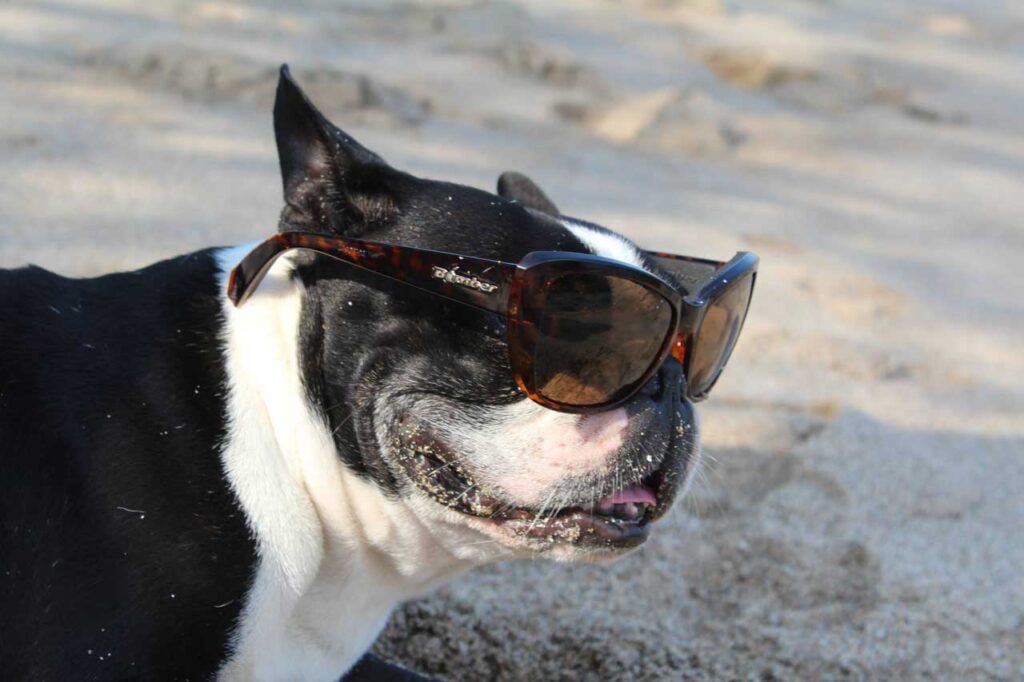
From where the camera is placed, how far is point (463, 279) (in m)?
1.82

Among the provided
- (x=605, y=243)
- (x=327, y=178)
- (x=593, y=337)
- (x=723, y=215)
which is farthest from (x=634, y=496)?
(x=723, y=215)

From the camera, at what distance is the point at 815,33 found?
7793 millimetres

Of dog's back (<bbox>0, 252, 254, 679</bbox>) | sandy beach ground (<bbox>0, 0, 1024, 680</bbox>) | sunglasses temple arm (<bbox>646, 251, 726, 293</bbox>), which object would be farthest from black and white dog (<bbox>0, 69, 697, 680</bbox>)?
sandy beach ground (<bbox>0, 0, 1024, 680</bbox>)

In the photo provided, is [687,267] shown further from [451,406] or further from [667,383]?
[451,406]

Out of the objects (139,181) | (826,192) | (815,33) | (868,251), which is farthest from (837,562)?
(815,33)

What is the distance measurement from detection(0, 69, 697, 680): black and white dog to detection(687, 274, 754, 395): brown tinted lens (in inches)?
4.0

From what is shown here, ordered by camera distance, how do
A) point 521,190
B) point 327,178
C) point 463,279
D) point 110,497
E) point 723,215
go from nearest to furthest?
point 110,497
point 463,279
point 327,178
point 521,190
point 723,215

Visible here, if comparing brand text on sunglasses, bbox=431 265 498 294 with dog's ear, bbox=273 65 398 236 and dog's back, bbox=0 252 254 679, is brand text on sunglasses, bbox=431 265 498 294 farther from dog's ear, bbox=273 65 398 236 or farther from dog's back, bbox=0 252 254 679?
dog's back, bbox=0 252 254 679

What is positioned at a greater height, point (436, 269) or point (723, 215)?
point (436, 269)

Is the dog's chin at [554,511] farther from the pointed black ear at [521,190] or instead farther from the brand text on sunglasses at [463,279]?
the pointed black ear at [521,190]

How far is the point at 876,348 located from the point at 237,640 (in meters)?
2.64

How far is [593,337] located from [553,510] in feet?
0.90

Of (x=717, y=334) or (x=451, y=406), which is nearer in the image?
(x=451, y=406)

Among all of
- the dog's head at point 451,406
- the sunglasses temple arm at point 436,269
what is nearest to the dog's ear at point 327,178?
the dog's head at point 451,406
